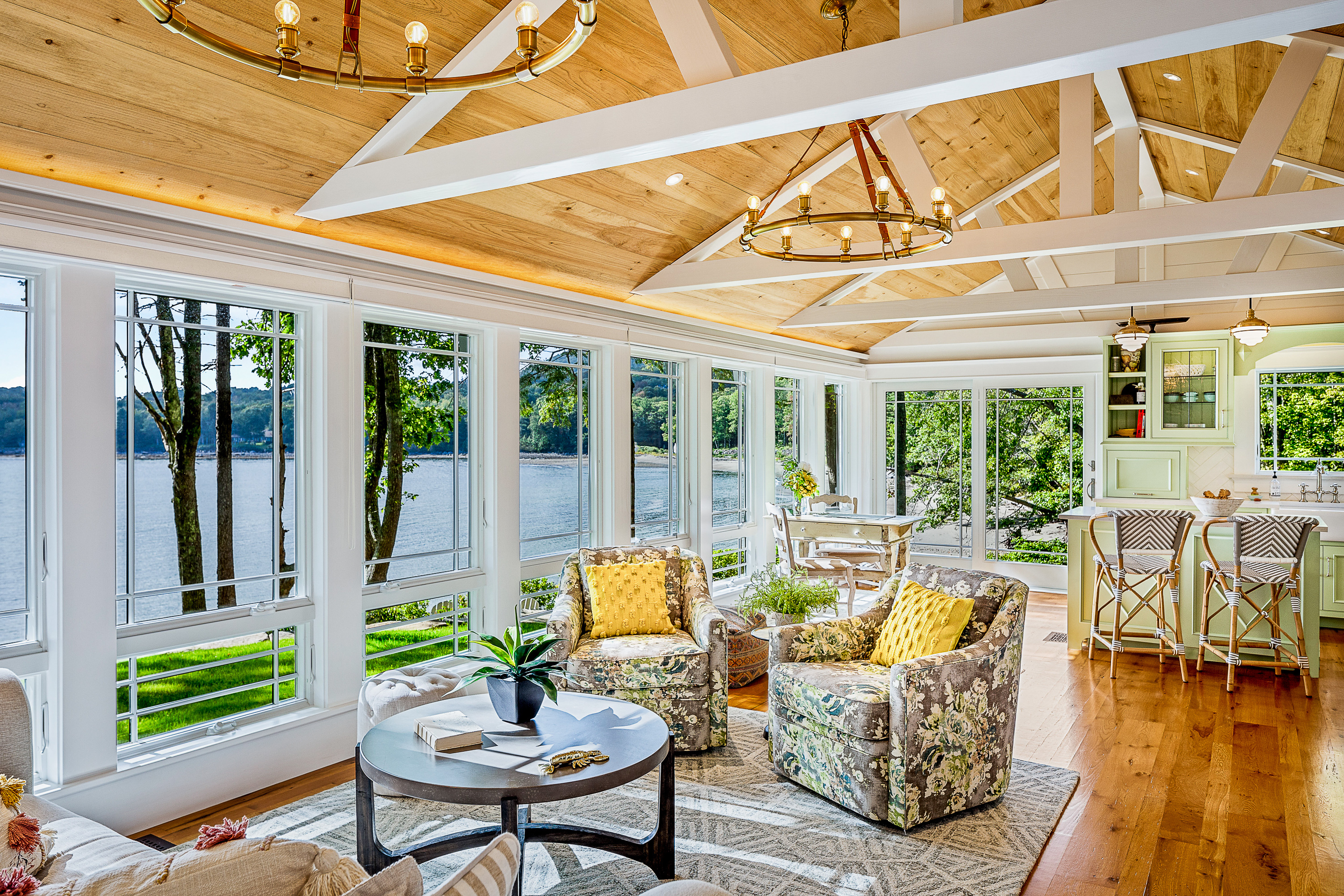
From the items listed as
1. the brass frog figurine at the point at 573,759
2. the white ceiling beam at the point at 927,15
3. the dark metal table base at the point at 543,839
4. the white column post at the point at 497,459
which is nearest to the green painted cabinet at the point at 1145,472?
the white column post at the point at 497,459

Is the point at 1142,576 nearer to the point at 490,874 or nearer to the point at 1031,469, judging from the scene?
the point at 1031,469

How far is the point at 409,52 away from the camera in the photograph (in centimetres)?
156

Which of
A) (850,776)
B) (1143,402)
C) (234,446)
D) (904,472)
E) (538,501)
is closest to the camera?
(850,776)

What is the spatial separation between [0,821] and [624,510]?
3.92 m

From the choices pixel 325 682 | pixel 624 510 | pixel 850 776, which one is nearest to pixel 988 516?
pixel 624 510

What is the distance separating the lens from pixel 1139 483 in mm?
7461

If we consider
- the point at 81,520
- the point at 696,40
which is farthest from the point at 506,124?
the point at 81,520

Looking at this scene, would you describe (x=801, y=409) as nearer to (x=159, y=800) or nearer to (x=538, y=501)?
(x=538, y=501)

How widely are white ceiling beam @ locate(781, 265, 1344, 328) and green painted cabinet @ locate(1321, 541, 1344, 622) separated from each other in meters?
2.04

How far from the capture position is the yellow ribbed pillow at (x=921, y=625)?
3.46 meters

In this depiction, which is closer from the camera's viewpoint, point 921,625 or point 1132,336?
point 921,625

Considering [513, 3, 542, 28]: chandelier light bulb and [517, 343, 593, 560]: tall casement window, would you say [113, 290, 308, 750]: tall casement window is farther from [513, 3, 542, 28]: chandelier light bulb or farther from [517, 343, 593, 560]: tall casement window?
[513, 3, 542, 28]: chandelier light bulb

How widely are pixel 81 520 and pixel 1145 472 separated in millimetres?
7516

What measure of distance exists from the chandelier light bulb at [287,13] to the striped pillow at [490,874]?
139 centimetres
